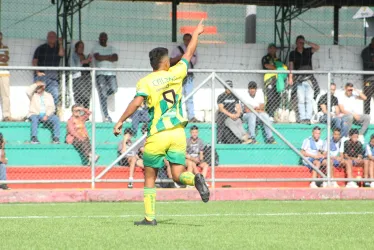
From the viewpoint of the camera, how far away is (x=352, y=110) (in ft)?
62.7

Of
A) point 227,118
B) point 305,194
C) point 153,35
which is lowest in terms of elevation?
point 305,194

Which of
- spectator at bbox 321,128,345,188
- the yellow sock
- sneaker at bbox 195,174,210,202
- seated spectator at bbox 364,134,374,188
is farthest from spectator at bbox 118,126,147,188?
sneaker at bbox 195,174,210,202

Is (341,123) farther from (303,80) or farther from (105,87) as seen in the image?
(105,87)

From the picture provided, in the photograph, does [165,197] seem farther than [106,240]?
Yes

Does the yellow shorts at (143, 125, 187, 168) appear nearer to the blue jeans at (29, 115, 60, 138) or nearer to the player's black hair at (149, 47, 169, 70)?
the player's black hair at (149, 47, 169, 70)

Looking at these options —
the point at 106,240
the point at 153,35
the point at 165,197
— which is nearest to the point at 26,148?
the point at 165,197

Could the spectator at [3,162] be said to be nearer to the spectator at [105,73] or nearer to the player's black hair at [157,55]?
the spectator at [105,73]

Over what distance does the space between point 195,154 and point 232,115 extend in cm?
116

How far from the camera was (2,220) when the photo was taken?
11523 mm

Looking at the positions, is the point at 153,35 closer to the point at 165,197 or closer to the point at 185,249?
the point at 165,197

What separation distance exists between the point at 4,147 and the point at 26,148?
0.68 m

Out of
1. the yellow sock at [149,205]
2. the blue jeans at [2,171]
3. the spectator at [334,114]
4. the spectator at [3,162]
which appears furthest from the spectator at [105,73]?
the yellow sock at [149,205]

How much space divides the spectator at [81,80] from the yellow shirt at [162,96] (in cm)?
737

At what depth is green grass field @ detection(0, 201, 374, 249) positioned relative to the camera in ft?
28.8
